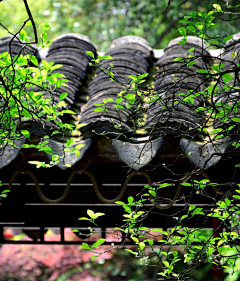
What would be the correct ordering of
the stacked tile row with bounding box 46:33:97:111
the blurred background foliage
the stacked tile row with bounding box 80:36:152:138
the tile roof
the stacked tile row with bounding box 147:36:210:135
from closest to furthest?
the stacked tile row with bounding box 147:36:210:135 → the tile roof → the stacked tile row with bounding box 80:36:152:138 → the stacked tile row with bounding box 46:33:97:111 → the blurred background foliage

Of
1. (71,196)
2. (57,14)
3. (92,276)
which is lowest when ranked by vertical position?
(92,276)

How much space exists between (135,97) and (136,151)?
74 centimetres

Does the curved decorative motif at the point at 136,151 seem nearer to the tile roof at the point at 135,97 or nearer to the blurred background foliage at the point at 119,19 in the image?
the tile roof at the point at 135,97

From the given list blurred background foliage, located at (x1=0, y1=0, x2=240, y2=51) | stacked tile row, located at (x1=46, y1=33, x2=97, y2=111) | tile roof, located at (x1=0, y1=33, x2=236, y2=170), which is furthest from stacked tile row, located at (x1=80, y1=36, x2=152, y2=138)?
blurred background foliage, located at (x1=0, y1=0, x2=240, y2=51)

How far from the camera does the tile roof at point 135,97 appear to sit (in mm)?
2133

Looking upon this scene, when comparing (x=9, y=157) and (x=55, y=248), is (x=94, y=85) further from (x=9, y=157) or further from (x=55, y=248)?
(x=55, y=248)

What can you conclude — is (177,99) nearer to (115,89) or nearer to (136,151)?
(136,151)

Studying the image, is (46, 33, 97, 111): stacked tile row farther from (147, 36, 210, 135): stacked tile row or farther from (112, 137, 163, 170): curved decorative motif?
(112, 137, 163, 170): curved decorative motif

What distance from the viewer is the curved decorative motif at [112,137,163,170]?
7.32 ft

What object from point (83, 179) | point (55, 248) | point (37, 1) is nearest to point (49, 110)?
point (83, 179)

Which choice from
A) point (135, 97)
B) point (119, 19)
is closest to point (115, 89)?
point (135, 97)

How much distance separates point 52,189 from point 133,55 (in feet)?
4.93

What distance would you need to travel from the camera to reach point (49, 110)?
2.15 m

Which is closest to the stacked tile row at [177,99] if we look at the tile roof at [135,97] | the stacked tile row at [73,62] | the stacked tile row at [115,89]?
the tile roof at [135,97]
